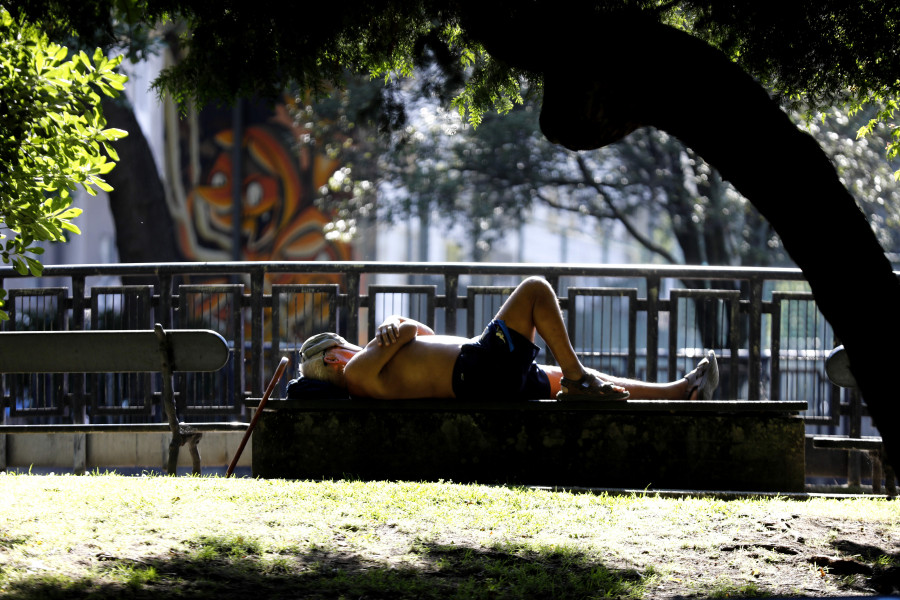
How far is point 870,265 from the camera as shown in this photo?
12.8 ft

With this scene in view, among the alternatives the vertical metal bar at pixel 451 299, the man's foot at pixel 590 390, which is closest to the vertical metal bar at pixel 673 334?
the vertical metal bar at pixel 451 299

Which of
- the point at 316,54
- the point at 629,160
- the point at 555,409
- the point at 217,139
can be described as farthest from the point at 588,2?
the point at 217,139

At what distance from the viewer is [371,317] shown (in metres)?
9.67

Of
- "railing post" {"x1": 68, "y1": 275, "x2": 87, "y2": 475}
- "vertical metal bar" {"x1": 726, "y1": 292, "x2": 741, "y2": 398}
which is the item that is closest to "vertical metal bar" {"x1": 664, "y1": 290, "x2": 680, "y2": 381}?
"vertical metal bar" {"x1": 726, "y1": 292, "x2": 741, "y2": 398}

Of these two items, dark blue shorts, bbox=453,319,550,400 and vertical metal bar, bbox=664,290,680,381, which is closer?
dark blue shorts, bbox=453,319,550,400

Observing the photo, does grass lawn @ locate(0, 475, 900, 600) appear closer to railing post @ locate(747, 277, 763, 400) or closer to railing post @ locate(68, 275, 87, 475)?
railing post @ locate(747, 277, 763, 400)

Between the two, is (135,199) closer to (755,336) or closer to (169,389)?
(169,389)

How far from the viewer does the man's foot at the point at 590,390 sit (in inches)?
244

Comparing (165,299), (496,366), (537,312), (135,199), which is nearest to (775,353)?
(537,312)

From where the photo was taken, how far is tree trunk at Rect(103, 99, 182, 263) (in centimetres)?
1708

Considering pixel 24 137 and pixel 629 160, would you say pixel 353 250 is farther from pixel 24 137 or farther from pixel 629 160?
pixel 24 137

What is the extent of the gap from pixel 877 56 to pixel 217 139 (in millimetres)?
20581

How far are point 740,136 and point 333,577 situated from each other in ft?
7.63

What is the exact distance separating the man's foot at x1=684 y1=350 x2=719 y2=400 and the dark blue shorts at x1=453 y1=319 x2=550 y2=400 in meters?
1.00
